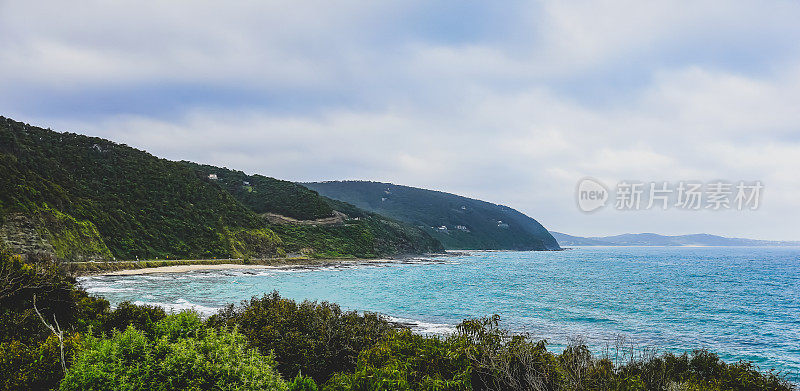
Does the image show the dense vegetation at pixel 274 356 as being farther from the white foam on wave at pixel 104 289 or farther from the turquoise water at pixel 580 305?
the white foam on wave at pixel 104 289

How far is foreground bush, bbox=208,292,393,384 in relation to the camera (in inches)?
400

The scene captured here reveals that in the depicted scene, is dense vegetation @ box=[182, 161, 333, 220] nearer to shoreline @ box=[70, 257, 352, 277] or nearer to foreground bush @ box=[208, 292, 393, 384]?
shoreline @ box=[70, 257, 352, 277]

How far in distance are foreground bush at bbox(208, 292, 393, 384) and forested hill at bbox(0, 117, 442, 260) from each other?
126 feet

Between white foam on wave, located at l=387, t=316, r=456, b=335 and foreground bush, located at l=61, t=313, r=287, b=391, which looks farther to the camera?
white foam on wave, located at l=387, t=316, r=456, b=335

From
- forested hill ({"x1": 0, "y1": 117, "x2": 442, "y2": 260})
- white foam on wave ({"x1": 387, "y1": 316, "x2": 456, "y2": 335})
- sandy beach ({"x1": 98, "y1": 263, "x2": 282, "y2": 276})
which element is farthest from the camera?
sandy beach ({"x1": 98, "y1": 263, "x2": 282, "y2": 276})

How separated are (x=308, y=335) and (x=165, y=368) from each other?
18.8 ft

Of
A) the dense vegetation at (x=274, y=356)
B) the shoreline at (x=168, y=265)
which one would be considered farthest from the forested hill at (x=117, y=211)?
the dense vegetation at (x=274, y=356)

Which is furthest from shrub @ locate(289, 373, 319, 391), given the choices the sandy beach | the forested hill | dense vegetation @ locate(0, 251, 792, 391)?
the sandy beach

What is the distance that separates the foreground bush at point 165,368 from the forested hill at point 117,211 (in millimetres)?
42764

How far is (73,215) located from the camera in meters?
55.5

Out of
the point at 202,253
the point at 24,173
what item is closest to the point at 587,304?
the point at 202,253

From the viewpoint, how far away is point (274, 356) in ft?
25.1

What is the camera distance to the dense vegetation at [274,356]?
5367 mm

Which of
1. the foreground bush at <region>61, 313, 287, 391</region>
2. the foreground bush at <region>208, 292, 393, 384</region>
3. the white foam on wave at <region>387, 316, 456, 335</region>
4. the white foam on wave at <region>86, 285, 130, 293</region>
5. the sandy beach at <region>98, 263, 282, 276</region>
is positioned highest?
the foreground bush at <region>61, 313, 287, 391</region>
